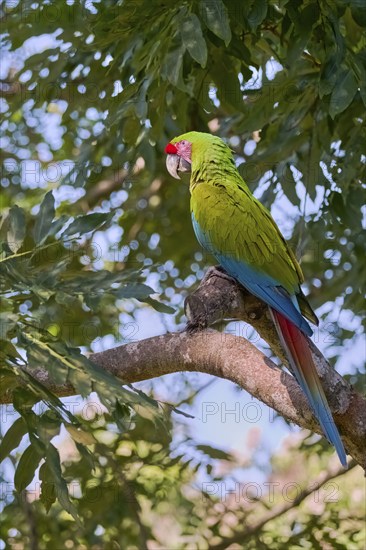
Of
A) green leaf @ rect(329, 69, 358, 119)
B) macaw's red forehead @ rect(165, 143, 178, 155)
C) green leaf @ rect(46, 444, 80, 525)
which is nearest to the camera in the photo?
green leaf @ rect(46, 444, 80, 525)

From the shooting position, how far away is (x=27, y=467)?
5.61 feet

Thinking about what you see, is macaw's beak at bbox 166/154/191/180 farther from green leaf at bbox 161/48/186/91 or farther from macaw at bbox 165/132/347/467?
green leaf at bbox 161/48/186/91

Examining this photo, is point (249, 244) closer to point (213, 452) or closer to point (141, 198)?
point (213, 452)

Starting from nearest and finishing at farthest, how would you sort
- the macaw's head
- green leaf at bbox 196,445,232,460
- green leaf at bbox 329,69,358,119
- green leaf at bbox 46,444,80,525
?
green leaf at bbox 46,444,80,525 → green leaf at bbox 329,69,358,119 → the macaw's head → green leaf at bbox 196,445,232,460

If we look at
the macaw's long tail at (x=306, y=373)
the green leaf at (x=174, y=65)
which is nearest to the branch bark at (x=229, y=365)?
the macaw's long tail at (x=306, y=373)

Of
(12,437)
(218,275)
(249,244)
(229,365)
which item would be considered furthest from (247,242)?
(12,437)

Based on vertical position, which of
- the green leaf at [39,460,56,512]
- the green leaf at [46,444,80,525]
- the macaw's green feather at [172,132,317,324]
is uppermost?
the macaw's green feather at [172,132,317,324]

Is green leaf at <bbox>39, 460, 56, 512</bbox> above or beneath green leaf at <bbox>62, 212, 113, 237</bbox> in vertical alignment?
beneath

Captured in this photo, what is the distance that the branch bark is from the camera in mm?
1760

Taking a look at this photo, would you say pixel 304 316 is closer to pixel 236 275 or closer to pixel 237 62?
pixel 236 275

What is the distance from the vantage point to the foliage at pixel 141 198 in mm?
1635

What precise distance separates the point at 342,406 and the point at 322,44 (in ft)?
3.23

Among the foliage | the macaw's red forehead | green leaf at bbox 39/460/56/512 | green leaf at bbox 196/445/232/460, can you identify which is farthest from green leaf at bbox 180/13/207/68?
green leaf at bbox 196/445/232/460

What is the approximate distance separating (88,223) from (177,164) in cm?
104
